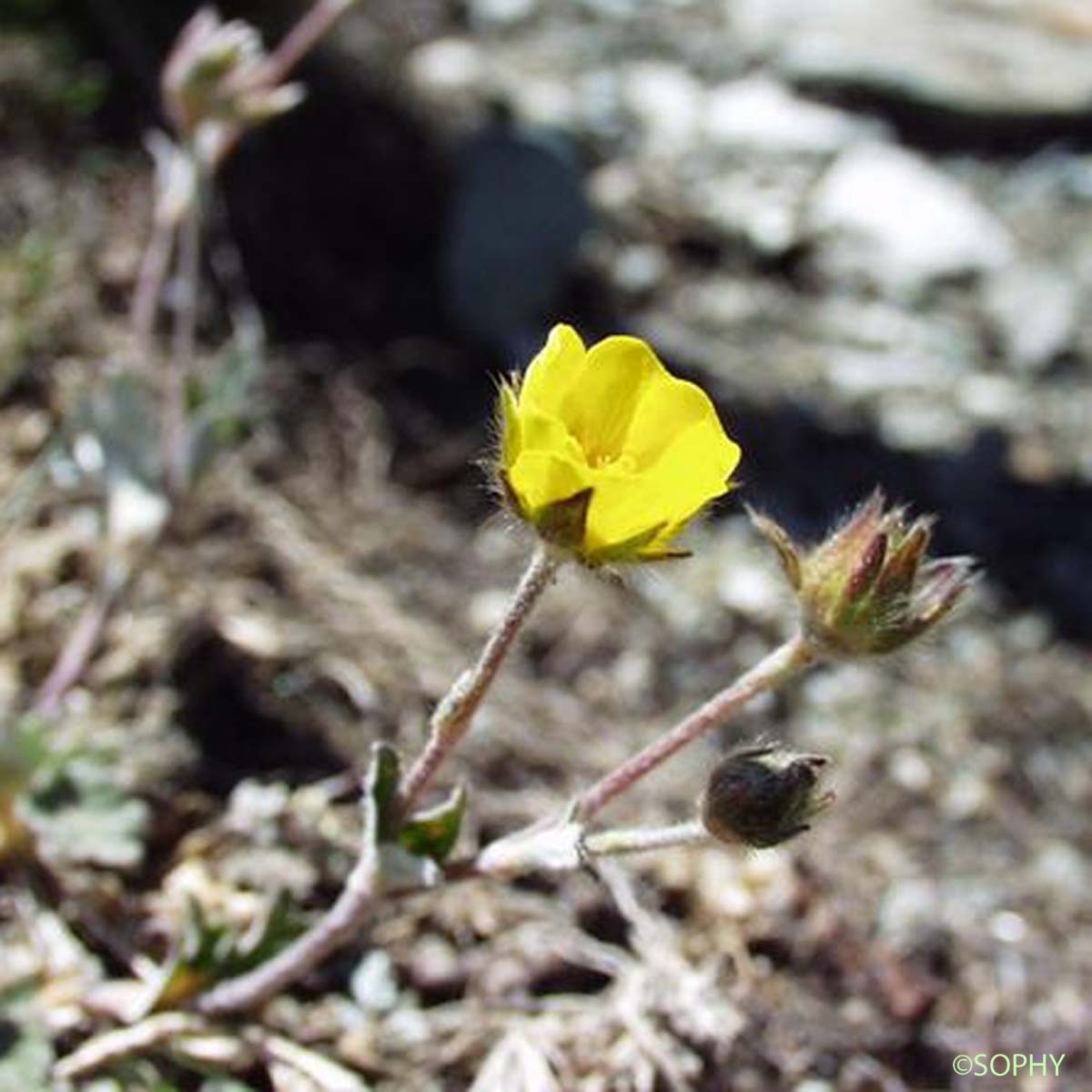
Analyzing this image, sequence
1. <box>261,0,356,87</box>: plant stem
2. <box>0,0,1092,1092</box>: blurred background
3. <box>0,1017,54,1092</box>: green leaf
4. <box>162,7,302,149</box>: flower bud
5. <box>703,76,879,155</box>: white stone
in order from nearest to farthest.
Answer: <box>0,1017,54,1092</box>: green leaf < <box>0,0,1092,1092</box>: blurred background < <box>162,7,302,149</box>: flower bud < <box>261,0,356,87</box>: plant stem < <box>703,76,879,155</box>: white stone

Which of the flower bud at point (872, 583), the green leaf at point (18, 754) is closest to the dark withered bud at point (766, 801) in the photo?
the flower bud at point (872, 583)

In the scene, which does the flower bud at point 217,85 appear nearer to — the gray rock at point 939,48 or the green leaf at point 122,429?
the green leaf at point 122,429

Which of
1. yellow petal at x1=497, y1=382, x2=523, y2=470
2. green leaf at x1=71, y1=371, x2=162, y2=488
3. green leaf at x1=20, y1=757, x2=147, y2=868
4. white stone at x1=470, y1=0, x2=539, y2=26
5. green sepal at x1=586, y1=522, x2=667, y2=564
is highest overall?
yellow petal at x1=497, y1=382, x2=523, y2=470

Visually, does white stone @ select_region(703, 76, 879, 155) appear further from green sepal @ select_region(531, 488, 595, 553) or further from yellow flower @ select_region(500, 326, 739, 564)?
green sepal @ select_region(531, 488, 595, 553)

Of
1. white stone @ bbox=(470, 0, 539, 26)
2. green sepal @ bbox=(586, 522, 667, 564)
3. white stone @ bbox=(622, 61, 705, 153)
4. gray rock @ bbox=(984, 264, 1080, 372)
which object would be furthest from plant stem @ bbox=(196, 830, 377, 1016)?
white stone @ bbox=(470, 0, 539, 26)

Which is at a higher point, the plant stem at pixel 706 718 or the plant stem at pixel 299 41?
the plant stem at pixel 299 41

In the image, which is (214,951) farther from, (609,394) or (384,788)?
(609,394)
